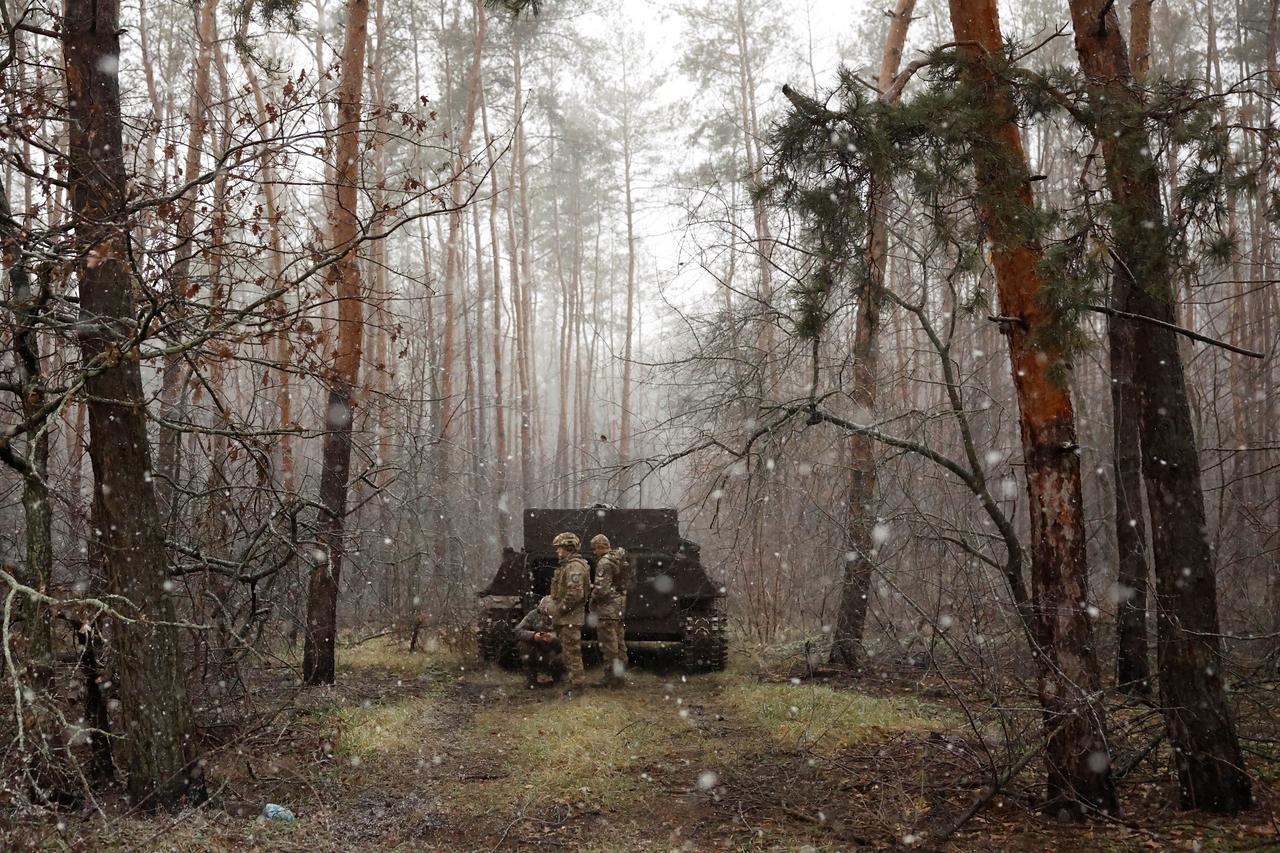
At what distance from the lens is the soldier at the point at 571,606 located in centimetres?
1020

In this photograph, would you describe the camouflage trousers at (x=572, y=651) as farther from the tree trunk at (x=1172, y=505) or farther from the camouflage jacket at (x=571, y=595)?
the tree trunk at (x=1172, y=505)

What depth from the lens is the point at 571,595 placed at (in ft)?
33.4

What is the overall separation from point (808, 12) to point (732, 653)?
43.2 ft

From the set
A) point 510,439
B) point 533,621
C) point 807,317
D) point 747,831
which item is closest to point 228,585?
point 533,621

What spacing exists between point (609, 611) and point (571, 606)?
505mm

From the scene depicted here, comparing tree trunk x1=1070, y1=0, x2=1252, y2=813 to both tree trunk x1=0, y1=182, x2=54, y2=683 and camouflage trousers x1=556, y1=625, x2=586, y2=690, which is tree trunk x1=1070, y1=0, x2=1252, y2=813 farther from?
camouflage trousers x1=556, y1=625, x2=586, y2=690

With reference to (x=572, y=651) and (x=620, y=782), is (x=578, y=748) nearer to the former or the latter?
(x=620, y=782)

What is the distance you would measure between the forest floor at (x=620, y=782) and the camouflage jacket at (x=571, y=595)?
88 cm

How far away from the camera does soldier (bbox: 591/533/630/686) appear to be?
1039 cm

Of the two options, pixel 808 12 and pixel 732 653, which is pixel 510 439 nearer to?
pixel 808 12

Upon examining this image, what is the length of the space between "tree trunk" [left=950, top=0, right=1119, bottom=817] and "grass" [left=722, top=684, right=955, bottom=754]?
6.70ft

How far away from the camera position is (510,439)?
30750mm

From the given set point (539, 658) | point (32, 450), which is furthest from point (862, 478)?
point (32, 450)

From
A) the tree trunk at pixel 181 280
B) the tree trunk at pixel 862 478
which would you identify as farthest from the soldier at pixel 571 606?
the tree trunk at pixel 181 280
